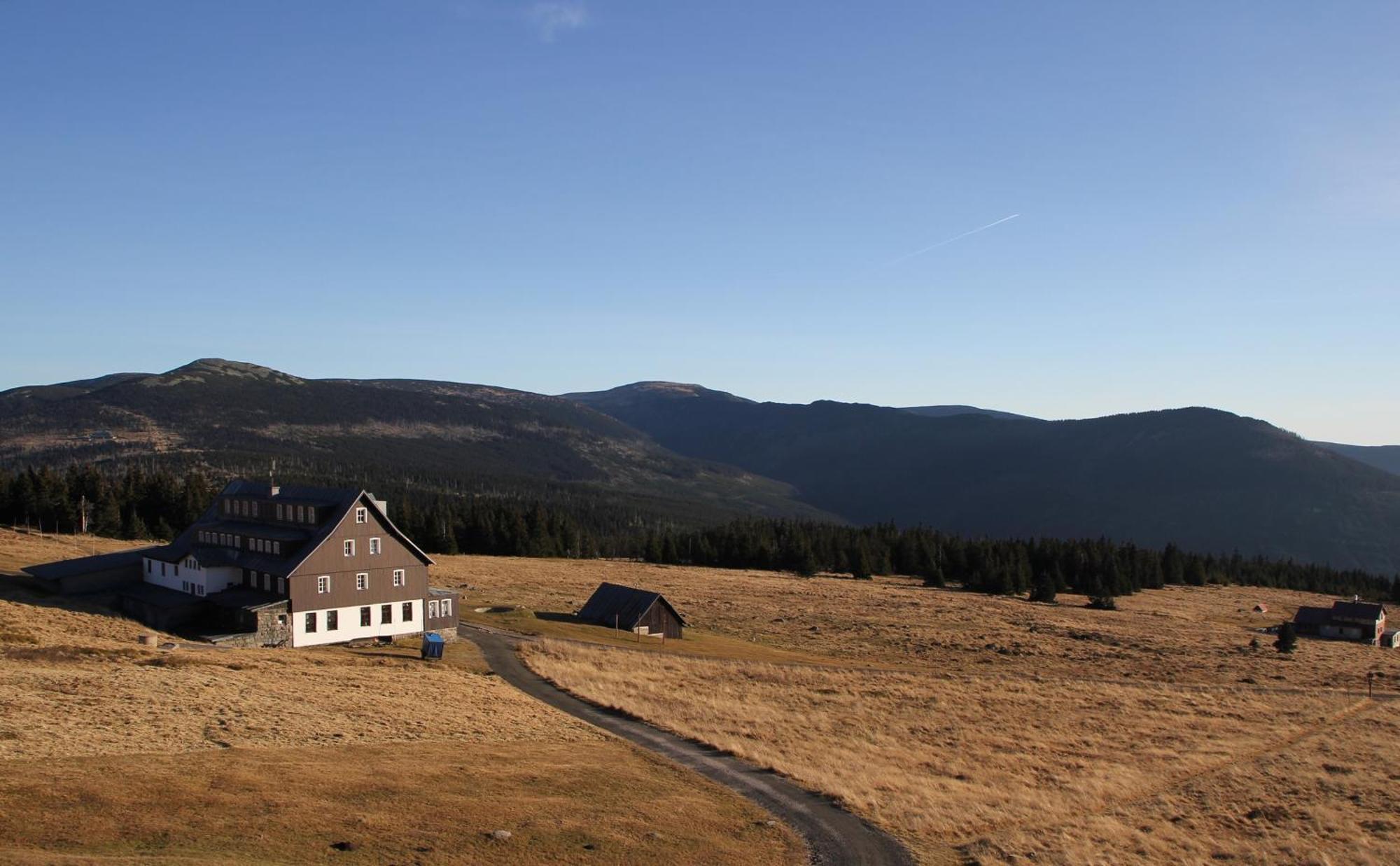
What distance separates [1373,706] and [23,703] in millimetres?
74628

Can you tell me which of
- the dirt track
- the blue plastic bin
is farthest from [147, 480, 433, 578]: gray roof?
the dirt track

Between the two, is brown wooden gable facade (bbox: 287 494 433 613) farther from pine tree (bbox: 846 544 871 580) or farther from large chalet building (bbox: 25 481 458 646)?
pine tree (bbox: 846 544 871 580)

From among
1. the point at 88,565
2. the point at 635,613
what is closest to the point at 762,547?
the point at 635,613

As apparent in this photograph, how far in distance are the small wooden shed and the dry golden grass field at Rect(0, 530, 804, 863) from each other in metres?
28.7

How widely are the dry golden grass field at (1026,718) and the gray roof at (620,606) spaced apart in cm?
238

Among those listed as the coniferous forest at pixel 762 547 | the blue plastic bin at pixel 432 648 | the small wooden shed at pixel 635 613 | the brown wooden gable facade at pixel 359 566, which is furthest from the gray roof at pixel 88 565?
the coniferous forest at pixel 762 547

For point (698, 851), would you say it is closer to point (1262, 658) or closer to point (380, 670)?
point (380, 670)

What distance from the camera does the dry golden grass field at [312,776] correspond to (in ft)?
69.6

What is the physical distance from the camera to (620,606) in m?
74.9

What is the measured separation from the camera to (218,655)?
152 ft

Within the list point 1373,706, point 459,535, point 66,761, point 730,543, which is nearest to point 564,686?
point 66,761

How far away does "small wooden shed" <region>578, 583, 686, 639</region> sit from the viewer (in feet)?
238

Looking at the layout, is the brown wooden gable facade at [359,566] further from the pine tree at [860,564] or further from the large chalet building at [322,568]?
the pine tree at [860,564]

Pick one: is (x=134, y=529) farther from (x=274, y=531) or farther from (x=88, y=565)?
(x=274, y=531)
